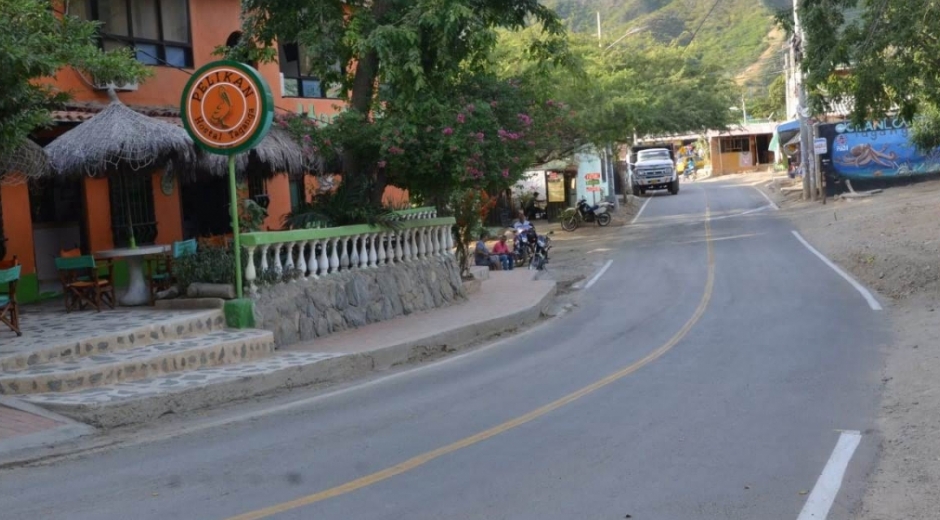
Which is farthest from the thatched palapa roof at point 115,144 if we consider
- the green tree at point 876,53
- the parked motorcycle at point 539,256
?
the parked motorcycle at point 539,256

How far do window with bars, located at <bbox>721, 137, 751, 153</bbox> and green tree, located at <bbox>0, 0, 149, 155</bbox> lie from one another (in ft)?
250

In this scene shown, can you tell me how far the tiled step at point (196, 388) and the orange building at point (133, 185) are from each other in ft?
20.3

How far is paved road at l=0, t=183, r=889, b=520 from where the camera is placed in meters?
6.55

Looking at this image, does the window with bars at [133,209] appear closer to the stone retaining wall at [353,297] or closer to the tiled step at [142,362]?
the stone retaining wall at [353,297]

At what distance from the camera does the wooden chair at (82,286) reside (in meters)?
13.9

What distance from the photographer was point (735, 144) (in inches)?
3280

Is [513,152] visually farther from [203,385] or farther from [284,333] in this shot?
[203,385]

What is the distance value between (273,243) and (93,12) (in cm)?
739

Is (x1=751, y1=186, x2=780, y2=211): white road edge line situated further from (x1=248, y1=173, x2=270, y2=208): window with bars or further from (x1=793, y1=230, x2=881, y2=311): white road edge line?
(x1=248, y1=173, x2=270, y2=208): window with bars

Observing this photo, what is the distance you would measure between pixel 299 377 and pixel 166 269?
5.08 meters

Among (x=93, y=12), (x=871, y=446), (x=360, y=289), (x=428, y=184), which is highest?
(x=93, y=12)

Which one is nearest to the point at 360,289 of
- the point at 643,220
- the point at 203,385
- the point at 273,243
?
the point at 273,243

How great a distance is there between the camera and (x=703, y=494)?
21.8ft

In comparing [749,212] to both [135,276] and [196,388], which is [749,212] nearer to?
[135,276]
